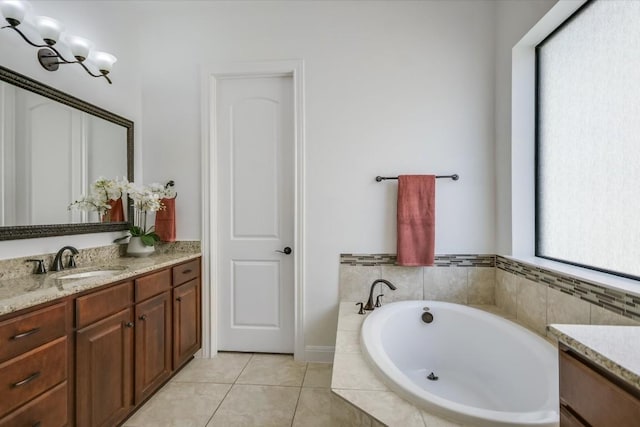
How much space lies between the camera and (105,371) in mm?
1456

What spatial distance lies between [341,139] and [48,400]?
6.99ft

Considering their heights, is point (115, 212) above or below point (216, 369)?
above

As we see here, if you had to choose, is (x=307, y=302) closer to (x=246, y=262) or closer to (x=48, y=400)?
(x=246, y=262)

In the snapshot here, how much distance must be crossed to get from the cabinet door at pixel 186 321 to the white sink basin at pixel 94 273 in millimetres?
411

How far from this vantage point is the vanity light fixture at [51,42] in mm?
1422

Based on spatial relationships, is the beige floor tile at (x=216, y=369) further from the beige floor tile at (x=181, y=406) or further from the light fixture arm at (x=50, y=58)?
the light fixture arm at (x=50, y=58)

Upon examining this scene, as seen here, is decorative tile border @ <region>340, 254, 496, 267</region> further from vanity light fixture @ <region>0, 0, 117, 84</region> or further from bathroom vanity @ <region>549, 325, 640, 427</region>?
vanity light fixture @ <region>0, 0, 117, 84</region>

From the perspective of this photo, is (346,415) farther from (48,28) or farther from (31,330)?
(48,28)

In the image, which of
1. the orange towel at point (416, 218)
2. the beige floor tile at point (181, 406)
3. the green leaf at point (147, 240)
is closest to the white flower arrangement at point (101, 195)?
the green leaf at point (147, 240)

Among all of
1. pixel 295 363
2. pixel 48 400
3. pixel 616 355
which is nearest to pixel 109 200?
pixel 48 400

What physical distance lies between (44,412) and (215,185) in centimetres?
163

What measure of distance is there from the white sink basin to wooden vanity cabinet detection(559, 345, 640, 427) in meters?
1.94

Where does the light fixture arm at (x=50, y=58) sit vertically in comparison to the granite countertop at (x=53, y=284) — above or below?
above

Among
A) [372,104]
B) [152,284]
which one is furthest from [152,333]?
[372,104]
